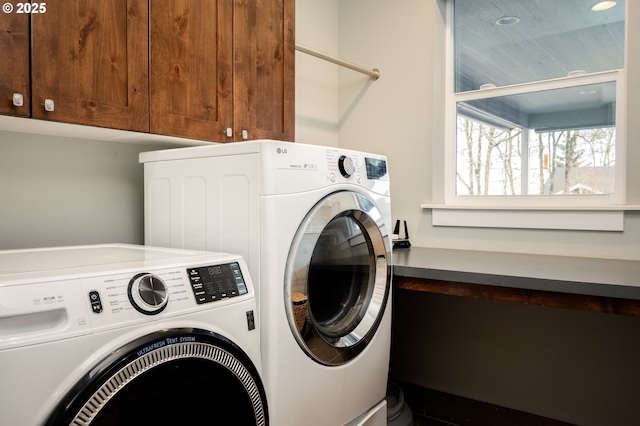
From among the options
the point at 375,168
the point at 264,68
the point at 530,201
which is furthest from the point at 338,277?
the point at 530,201

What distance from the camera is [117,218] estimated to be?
66.9 inches

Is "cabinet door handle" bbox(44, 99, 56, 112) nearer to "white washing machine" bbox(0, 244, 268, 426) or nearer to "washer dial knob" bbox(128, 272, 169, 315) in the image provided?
"white washing machine" bbox(0, 244, 268, 426)

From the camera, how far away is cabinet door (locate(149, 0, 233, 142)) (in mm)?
1395

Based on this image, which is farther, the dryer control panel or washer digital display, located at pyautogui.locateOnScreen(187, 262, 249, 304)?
washer digital display, located at pyautogui.locateOnScreen(187, 262, 249, 304)

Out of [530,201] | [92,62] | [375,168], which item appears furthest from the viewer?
[530,201]

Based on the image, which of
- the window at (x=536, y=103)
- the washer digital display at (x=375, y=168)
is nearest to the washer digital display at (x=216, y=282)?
the washer digital display at (x=375, y=168)

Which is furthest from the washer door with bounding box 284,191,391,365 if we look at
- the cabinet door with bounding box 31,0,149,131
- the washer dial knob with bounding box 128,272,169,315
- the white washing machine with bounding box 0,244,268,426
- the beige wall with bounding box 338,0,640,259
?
the beige wall with bounding box 338,0,640,259

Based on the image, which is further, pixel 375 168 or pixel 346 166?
pixel 375 168

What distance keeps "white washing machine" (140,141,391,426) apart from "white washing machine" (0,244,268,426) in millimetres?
160

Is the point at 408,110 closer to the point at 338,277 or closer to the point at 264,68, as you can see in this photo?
the point at 264,68

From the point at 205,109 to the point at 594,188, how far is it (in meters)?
1.81

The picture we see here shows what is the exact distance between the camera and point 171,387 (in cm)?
90

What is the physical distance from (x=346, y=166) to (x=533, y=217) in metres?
1.17

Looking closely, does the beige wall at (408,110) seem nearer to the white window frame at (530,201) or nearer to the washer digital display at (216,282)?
the white window frame at (530,201)
